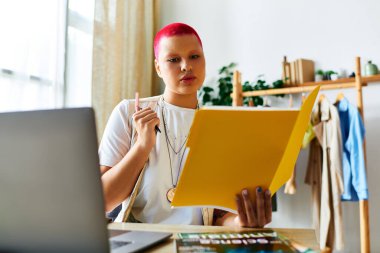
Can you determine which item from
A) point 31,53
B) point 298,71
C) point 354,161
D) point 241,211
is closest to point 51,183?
A: point 241,211

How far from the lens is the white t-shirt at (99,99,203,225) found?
3.44 ft

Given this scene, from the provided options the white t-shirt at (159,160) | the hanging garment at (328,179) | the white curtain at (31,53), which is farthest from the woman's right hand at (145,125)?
the hanging garment at (328,179)

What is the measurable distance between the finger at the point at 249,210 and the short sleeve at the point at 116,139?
0.46m

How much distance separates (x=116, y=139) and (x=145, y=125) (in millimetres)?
176

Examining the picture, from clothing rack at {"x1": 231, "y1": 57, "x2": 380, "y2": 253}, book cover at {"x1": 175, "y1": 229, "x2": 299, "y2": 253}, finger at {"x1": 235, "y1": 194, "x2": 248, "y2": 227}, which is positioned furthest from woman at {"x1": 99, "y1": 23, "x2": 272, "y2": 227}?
clothing rack at {"x1": 231, "y1": 57, "x2": 380, "y2": 253}

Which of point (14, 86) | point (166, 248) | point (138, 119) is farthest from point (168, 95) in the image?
point (14, 86)

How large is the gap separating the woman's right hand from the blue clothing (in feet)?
5.56

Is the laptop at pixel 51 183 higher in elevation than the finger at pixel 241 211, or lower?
higher

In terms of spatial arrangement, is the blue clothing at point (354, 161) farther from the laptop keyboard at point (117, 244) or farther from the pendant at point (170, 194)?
the laptop keyboard at point (117, 244)

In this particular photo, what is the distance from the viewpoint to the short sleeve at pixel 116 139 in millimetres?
1093

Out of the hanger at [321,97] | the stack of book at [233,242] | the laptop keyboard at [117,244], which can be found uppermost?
the hanger at [321,97]

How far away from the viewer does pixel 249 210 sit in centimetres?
79

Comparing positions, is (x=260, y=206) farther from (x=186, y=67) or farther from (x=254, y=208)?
(x=186, y=67)

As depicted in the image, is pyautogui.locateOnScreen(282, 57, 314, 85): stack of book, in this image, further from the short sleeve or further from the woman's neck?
the short sleeve
